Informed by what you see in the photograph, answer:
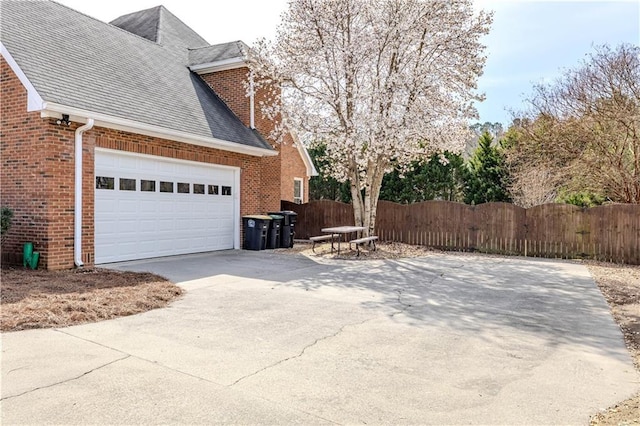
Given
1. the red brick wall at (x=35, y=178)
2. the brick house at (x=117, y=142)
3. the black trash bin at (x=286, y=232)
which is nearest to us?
the red brick wall at (x=35, y=178)

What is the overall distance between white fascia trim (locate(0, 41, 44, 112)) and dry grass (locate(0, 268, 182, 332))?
10.3 feet

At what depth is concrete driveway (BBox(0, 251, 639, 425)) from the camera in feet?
10.4

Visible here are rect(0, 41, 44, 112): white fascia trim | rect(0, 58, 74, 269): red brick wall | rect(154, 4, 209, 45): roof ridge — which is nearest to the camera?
rect(0, 41, 44, 112): white fascia trim

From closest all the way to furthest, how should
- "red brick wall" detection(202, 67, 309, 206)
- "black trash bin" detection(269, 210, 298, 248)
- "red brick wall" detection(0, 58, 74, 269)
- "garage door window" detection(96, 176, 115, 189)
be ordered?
1. "red brick wall" detection(0, 58, 74, 269)
2. "garage door window" detection(96, 176, 115, 189)
3. "black trash bin" detection(269, 210, 298, 248)
4. "red brick wall" detection(202, 67, 309, 206)

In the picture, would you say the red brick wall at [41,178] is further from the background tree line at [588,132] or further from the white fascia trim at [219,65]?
the background tree line at [588,132]

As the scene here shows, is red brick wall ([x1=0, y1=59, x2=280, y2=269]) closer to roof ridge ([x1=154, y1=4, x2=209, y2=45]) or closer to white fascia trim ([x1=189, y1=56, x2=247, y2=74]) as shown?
white fascia trim ([x1=189, y1=56, x2=247, y2=74])

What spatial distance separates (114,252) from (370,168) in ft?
26.0

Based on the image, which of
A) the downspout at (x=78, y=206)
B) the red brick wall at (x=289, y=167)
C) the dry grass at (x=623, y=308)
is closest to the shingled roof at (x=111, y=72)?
the downspout at (x=78, y=206)

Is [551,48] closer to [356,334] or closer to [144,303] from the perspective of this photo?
[356,334]

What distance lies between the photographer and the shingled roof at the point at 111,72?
355 inches

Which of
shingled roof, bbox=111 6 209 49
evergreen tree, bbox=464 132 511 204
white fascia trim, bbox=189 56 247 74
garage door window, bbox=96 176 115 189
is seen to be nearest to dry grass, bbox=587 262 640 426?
evergreen tree, bbox=464 132 511 204

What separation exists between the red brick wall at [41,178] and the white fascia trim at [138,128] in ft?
0.75

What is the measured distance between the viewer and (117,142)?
9758mm

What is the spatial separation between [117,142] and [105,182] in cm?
94
